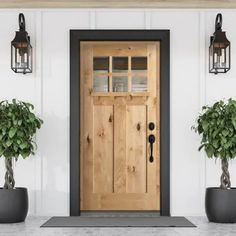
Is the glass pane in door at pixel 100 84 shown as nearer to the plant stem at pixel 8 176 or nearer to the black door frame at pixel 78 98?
the black door frame at pixel 78 98

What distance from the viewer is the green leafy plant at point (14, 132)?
5.91 m

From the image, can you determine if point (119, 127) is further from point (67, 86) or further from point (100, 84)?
point (67, 86)

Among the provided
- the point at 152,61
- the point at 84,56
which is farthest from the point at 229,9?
the point at 84,56

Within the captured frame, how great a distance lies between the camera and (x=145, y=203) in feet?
22.3

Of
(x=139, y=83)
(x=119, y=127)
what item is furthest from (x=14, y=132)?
(x=139, y=83)

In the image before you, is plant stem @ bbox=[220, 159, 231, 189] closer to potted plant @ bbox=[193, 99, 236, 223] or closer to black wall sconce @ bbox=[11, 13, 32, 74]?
potted plant @ bbox=[193, 99, 236, 223]

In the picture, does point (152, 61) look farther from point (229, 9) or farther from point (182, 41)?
point (229, 9)

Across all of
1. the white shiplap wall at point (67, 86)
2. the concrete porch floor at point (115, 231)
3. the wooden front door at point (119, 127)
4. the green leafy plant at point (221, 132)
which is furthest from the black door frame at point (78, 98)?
the concrete porch floor at point (115, 231)

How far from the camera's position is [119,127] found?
6.84m

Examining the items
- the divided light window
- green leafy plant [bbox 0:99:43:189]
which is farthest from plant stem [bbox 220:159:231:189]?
green leafy plant [bbox 0:99:43:189]

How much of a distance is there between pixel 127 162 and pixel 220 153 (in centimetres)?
122

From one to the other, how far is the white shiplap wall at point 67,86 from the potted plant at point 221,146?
526mm

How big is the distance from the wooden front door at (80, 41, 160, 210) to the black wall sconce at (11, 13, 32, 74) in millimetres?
622

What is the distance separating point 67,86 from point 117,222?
1.60 m
